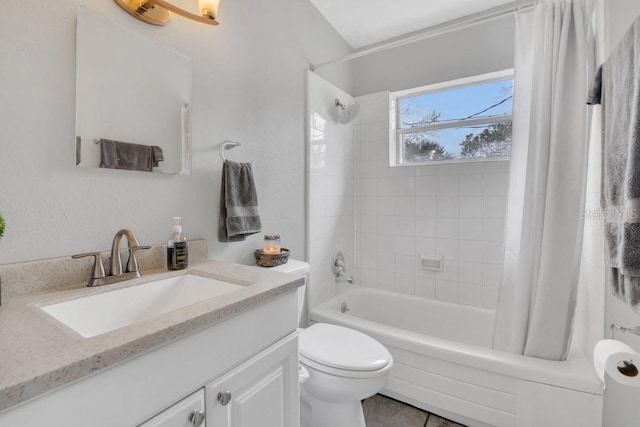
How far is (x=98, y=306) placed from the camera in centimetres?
84

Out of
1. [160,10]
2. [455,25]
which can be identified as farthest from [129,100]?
[455,25]

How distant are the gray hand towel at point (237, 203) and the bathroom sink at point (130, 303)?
34cm

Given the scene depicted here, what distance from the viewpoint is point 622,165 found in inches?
30.3

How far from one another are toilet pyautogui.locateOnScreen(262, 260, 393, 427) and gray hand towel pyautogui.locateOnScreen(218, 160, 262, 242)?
274 mm

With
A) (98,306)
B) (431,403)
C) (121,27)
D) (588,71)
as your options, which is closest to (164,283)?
(98,306)

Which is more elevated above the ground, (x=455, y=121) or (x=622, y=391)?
(x=455, y=121)

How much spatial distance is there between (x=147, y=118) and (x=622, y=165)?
1.50 metres

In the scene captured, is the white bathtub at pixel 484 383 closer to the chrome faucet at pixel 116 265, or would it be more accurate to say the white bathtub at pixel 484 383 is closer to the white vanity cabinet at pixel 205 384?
the white vanity cabinet at pixel 205 384

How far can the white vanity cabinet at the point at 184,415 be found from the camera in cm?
58

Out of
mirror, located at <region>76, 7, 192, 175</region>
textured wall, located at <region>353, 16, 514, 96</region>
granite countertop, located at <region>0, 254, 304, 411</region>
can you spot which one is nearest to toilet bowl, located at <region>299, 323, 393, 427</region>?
granite countertop, located at <region>0, 254, 304, 411</region>

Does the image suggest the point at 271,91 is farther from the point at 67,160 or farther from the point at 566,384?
the point at 566,384

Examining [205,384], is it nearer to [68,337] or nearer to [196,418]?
[196,418]

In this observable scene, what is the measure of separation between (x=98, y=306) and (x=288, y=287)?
538mm

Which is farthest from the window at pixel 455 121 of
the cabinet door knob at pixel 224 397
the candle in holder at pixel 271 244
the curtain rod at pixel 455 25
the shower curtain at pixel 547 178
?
the cabinet door knob at pixel 224 397
